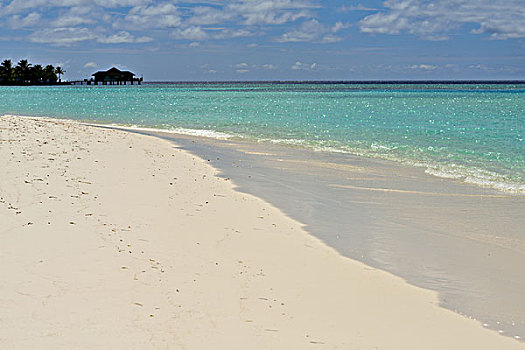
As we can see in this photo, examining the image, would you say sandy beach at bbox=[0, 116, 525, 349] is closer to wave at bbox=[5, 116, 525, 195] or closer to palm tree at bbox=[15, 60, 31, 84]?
wave at bbox=[5, 116, 525, 195]

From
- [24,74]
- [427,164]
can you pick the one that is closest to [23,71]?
[24,74]

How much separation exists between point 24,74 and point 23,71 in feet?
6.28

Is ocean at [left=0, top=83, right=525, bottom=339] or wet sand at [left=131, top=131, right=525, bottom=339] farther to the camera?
ocean at [left=0, top=83, right=525, bottom=339]

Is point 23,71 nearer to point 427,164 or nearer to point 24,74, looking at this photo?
point 24,74

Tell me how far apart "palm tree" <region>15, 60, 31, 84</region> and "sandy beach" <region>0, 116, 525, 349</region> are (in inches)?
7414

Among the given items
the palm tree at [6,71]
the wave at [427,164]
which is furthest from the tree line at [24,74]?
the wave at [427,164]

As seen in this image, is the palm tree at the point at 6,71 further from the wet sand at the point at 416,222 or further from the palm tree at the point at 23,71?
the wet sand at the point at 416,222

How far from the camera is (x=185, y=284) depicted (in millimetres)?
5633

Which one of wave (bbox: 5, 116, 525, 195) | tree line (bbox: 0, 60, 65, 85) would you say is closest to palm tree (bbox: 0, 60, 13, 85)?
tree line (bbox: 0, 60, 65, 85)

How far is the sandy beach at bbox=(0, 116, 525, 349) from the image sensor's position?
4602mm

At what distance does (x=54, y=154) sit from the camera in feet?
43.3

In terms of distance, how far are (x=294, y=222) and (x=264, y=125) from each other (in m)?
22.9

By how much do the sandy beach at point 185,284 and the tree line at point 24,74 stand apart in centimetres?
18887

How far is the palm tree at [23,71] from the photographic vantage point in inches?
7092
